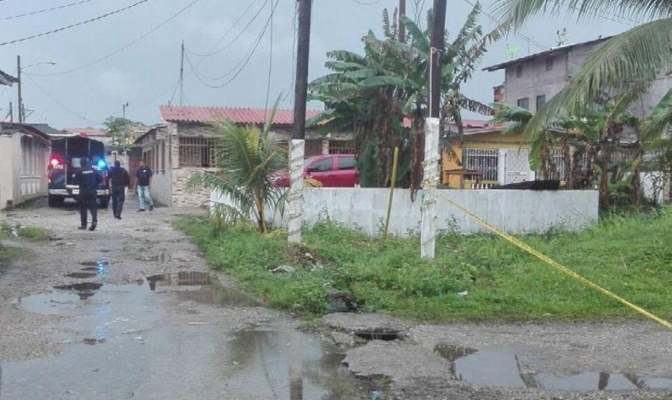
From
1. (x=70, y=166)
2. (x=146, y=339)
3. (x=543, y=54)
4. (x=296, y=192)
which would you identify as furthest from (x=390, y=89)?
(x=543, y=54)

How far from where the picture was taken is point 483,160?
23.6 meters

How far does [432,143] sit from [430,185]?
659 mm

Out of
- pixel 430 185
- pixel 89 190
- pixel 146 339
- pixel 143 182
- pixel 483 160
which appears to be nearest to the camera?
pixel 146 339

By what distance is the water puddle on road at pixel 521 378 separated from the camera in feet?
22.0

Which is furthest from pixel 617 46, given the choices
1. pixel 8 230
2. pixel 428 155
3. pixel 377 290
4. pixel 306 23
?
pixel 8 230

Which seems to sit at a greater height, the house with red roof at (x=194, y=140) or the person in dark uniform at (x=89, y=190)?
the house with red roof at (x=194, y=140)

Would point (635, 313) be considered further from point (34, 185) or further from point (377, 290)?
point (34, 185)

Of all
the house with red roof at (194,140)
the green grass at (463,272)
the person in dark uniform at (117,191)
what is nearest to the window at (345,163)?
the house with red roof at (194,140)

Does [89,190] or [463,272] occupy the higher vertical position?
[89,190]

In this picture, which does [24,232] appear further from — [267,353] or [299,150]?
[267,353]

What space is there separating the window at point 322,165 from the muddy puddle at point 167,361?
11.8m

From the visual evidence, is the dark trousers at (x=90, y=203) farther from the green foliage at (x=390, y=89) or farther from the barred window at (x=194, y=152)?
the barred window at (x=194, y=152)

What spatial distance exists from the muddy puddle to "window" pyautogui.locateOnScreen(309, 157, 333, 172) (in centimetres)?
1177

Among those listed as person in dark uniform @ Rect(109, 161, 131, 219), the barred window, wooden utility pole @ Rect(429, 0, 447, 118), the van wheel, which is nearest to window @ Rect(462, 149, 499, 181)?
the barred window
